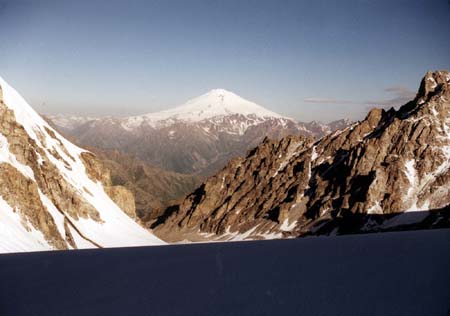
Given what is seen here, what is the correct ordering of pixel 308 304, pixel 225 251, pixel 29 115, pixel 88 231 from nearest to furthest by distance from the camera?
pixel 308 304 → pixel 225 251 → pixel 88 231 → pixel 29 115

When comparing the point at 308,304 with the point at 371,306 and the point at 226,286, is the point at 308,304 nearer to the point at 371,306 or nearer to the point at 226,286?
the point at 371,306

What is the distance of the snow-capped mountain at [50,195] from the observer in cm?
6109

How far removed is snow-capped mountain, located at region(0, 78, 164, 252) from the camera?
61094 millimetres

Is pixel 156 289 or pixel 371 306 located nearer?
pixel 371 306

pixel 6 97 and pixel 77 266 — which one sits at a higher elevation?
pixel 6 97

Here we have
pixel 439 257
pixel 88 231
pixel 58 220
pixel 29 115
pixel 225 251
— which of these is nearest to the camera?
pixel 439 257

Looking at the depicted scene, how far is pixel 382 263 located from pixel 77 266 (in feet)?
42.7

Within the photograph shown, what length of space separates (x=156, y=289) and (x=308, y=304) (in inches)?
217

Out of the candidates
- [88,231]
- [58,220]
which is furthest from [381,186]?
[58,220]

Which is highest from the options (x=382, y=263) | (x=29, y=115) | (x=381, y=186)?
(x=29, y=115)

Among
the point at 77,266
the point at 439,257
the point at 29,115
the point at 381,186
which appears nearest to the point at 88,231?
the point at 29,115

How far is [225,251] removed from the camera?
871 inches

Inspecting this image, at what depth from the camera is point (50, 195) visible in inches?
3425

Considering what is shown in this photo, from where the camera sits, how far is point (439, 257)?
64.4 feet
